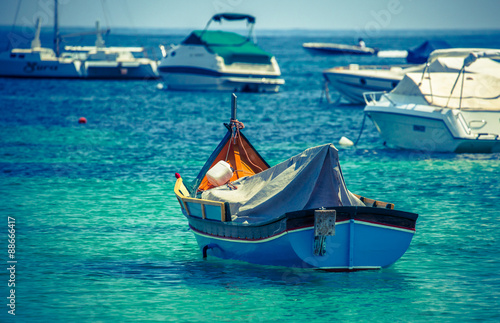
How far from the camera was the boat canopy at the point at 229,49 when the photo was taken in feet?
170

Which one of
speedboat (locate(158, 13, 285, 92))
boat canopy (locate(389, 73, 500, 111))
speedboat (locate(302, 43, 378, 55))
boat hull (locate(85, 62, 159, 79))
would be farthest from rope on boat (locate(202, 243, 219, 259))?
speedboat (locate(302, 43, 378, 55))

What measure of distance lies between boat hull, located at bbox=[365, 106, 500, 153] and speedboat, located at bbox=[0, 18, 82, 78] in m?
46.8

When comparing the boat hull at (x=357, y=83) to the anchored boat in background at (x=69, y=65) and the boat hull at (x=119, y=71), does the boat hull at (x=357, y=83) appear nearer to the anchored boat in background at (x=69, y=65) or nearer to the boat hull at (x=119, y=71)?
the boat hull at (x=119, y=71)

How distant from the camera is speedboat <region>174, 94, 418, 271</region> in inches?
413

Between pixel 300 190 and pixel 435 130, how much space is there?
563 inches

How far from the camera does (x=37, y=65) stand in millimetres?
66562

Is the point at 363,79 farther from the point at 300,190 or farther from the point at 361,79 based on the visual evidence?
the point at 300,190

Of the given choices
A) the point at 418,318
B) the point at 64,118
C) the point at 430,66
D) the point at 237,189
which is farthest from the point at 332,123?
the point at 418,318

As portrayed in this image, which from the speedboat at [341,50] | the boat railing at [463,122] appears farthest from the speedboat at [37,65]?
the speedboat at [341,50]

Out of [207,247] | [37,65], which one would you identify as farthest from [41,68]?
[207,247]

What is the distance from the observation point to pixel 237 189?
41.6ft

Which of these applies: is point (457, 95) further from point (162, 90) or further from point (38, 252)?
point (162, 90)

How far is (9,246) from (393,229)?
Answer: 752 cm

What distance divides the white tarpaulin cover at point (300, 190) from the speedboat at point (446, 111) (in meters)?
13.6
